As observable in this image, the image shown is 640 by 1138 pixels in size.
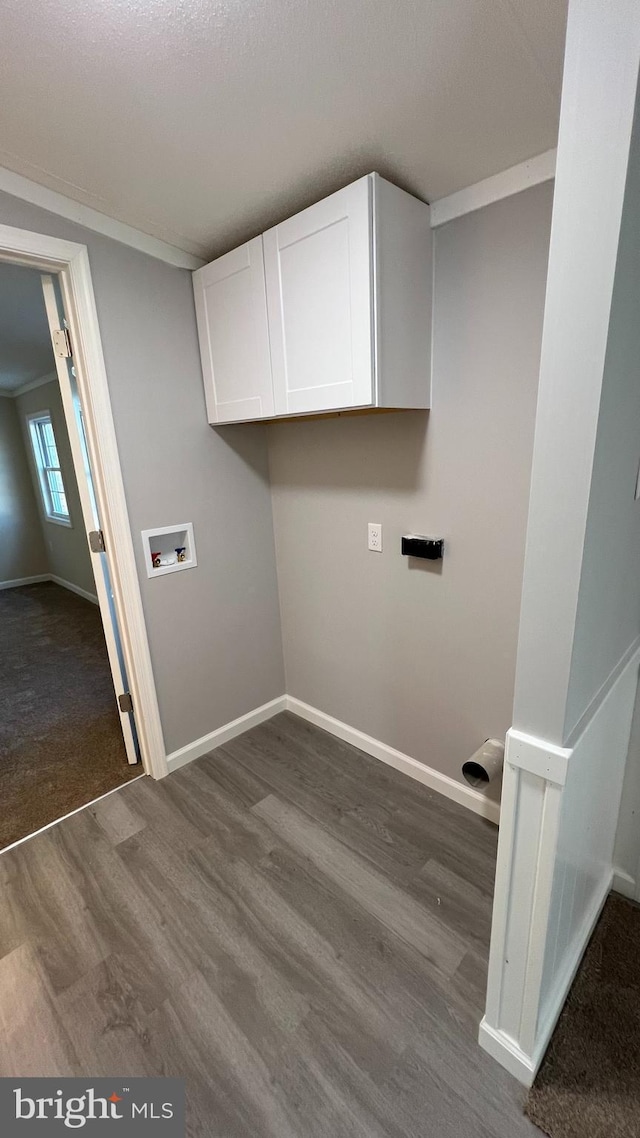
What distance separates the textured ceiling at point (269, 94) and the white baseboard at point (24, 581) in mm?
5039

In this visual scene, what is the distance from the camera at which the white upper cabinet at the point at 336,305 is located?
142 centimetres

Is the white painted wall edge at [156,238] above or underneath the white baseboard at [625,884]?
above

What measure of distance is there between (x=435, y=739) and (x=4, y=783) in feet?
6.58

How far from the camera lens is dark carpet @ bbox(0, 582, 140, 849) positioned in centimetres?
216

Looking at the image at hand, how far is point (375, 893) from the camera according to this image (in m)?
1.64

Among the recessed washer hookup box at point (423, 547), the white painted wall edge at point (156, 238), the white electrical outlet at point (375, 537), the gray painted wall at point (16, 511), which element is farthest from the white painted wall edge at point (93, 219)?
the gray painted wall at point (16, 511)

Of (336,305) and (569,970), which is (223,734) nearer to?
(569,970)

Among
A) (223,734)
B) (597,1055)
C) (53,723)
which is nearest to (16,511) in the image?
(53,723)

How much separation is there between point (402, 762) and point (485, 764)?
580 mm

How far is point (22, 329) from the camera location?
312cm

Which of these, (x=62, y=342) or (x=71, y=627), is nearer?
(x=62, y=342)

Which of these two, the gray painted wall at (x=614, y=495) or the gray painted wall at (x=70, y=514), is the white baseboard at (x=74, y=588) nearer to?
the gray painted wall at (x=70, y=514)

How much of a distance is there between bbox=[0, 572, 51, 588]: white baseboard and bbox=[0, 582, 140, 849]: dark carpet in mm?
1292

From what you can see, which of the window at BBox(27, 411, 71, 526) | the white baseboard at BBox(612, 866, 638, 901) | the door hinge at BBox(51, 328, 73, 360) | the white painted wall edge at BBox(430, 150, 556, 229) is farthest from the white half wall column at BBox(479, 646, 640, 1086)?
the window at BBox(27, 411, 71, 526)
